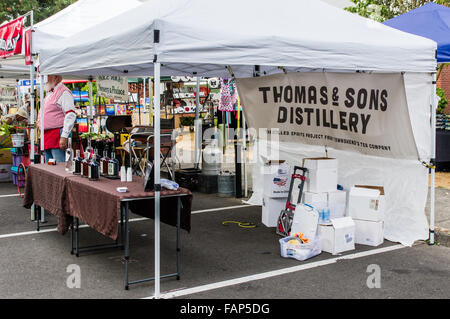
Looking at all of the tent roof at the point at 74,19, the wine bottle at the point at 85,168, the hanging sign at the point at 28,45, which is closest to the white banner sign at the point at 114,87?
the tent roof at the point at 74,19

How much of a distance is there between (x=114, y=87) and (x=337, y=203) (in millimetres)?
5852

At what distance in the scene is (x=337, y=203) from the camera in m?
6.69

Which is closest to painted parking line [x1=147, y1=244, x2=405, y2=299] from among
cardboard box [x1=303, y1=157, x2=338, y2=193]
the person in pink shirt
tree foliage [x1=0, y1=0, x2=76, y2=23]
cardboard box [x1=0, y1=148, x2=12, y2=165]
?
cardboard box [x1=303, y1=157, x2=338, y2=193]

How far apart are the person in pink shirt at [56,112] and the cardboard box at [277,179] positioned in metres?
3.00

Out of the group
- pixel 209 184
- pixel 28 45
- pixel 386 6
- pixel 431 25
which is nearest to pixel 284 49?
pixel 28 45

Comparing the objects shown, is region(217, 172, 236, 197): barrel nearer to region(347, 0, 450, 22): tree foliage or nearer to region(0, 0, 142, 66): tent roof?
region(0, 0, 142, 66): tent roof

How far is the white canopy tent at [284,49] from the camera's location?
180 inches

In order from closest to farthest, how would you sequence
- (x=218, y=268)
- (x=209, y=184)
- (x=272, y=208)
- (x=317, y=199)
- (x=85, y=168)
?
(x=218, y=268)
(x=85, y=168)
(x=317, y=199)
(x=272, y=208)
(x=209, y=184)

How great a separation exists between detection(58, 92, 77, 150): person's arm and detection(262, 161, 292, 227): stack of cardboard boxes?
2908 mm

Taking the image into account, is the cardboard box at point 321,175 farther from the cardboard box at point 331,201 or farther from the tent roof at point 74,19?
Result: the tent roof at point 74,19

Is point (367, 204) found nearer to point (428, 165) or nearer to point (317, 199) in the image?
point (317, 199)

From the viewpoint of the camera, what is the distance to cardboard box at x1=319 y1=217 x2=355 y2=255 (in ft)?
19.6

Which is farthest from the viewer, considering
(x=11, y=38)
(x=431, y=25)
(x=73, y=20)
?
(x=73, y=20)

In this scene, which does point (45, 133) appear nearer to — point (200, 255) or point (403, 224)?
point (200, 255)
